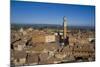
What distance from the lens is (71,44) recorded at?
2098 millimetres

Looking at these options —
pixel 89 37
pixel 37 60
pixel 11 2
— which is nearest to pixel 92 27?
pixel 89 37

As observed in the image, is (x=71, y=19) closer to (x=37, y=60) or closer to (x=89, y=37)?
(x=89, y=37)

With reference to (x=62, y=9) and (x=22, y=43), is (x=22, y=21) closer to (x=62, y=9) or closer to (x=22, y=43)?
(x=22, y=43)

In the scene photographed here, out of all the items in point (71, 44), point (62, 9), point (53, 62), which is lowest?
point (53, 62)

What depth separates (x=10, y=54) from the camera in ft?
6.18

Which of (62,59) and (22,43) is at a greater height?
(22,43)

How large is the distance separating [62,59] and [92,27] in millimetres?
483

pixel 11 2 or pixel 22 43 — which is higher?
pixel 11 2

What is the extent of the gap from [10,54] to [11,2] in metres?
0.48

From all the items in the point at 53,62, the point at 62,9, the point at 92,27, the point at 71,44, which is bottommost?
the point at 53,62
